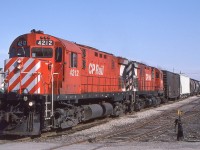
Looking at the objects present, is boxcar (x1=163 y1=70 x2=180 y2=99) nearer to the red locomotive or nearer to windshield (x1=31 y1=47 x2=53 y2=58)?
the red locomotive

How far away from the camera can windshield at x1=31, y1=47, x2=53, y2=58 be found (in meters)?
Answer: 14.1

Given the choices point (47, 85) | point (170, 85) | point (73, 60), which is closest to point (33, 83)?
point (47, 85)

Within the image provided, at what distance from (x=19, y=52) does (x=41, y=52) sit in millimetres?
986

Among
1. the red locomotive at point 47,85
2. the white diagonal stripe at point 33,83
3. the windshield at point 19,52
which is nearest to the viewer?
the red locomotive at point 47,85

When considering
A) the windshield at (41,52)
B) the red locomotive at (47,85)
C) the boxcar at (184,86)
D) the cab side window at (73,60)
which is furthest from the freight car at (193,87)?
the windshield at (41,52)

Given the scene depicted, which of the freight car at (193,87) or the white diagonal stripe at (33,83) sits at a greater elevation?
the freight car at (193,87)

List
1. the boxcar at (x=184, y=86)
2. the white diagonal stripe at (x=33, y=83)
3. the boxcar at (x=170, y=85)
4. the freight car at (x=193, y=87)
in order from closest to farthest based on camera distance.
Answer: the white diagonal stripe at (x=33, y=83) → the boxcar at (x=170, y=85) → the boxcar at (x=184, y=86) → the freight car at (x=193, y=87)

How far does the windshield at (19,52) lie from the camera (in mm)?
14156

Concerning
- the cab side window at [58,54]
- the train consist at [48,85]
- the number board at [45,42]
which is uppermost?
the number board at [45,42]

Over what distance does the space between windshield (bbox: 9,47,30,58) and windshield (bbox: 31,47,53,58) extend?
222 millimetres

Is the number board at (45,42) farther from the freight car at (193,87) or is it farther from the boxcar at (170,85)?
the freight car at (193,87)

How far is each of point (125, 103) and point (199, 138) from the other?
1158cm

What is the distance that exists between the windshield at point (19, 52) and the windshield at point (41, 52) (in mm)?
222

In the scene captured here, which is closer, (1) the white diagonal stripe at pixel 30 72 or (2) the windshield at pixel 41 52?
(1) the white diagonal stripe at pixel 30 72
